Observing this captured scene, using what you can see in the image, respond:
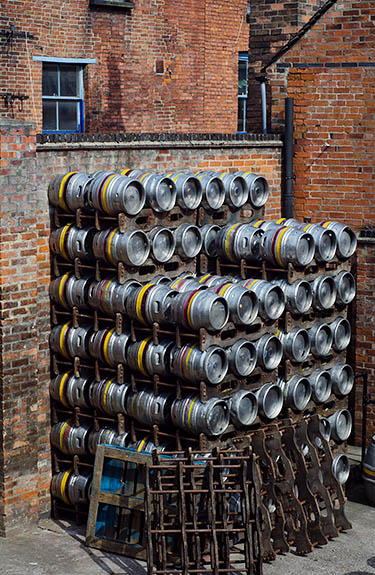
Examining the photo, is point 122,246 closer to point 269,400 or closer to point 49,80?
point 269,400

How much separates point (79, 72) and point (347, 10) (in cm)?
666

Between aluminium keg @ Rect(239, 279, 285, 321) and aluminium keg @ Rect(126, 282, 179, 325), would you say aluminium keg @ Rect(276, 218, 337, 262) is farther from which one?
aluminium keg @ Rect(126, 282, 179, 325)

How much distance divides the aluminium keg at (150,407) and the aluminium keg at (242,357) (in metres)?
0.73

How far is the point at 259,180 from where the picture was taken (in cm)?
1181

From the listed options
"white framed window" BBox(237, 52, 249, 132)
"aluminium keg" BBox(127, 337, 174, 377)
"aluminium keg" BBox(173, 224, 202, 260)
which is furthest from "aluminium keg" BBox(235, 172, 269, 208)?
"white framed window" BBox(237, 52, 249, 132)

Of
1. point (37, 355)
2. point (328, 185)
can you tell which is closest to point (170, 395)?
point (37, 355)

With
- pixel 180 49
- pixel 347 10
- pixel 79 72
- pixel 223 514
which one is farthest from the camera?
pixel 180 49

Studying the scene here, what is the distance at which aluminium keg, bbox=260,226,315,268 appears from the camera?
10781 millimetres

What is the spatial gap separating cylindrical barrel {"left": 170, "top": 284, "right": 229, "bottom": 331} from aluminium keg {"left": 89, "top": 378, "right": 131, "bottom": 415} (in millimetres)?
1075

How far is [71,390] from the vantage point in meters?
10.8

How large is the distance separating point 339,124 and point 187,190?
3424 mm

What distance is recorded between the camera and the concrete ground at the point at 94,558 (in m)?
9.63

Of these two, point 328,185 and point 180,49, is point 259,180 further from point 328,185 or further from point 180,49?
point 180,49

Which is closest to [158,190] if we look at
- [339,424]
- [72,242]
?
[72,242]
